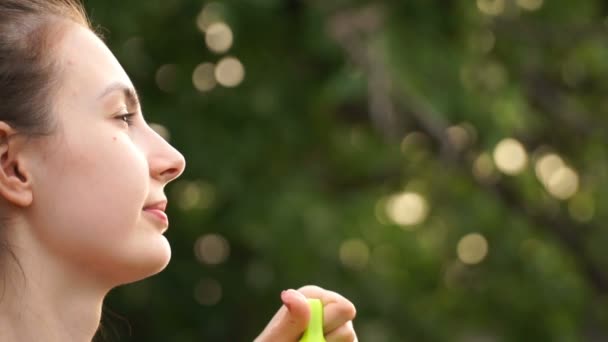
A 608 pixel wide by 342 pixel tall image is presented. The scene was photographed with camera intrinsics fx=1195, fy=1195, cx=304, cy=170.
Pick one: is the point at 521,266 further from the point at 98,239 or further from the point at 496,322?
the point at 98,239

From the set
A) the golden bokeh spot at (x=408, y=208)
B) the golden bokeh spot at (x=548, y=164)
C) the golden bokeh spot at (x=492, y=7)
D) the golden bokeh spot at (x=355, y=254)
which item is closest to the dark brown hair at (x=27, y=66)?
the golden bokeh spot at (x=355, y=254)

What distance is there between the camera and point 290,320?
2131 millimetres

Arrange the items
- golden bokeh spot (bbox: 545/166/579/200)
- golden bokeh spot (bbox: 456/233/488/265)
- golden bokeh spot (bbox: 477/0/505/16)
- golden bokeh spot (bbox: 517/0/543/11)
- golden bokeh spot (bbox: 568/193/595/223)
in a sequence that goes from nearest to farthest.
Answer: golden bokeh spot (bbox: 477/0/505/16) < golden bokeh spot (bbox: 456/233/488/265) < golden bokeh spot (bbox: 517/0/543/11) < golden bokeh spot (bbox: 568/193/595/223) < golden bokeh spot (bbox: 545/166/579/200)

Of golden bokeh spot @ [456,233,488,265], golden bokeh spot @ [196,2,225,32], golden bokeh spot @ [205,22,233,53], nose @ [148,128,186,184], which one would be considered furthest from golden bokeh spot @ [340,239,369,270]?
nose @ [148,128,186,184]

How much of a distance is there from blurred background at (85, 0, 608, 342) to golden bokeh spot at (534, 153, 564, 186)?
14.8 inches

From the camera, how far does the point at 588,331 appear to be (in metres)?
8.30

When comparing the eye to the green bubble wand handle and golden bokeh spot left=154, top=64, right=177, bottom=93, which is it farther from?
golden bokeh spot left=154, top=64, right=177, bottom=93

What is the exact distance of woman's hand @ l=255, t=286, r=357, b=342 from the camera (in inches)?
83.4

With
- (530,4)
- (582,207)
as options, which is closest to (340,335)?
(530,4)

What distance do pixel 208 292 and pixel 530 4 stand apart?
9.42 ft

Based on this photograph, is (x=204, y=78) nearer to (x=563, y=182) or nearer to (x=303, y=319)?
(x=563, y=182)

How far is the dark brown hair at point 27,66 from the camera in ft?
6.66

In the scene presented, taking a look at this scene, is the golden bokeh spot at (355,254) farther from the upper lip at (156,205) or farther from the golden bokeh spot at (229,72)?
the upper lip at (156,205)

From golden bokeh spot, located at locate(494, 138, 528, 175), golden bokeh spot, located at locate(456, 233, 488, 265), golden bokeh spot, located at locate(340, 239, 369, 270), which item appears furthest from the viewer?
golden bokeh spot, located at locate(456, 233, 488, 265)
